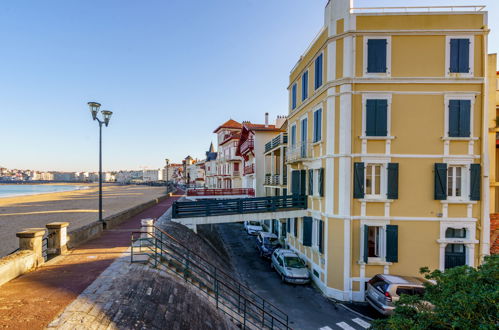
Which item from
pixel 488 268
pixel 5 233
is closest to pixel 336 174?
pixel 488 268

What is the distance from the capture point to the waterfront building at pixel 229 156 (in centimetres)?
3931

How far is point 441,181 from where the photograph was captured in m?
11.9

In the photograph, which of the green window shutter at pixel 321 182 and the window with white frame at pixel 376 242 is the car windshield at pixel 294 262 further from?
the green window shutter at pixel 321 182

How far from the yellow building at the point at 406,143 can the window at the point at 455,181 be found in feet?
0.14

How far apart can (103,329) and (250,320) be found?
18.8ft

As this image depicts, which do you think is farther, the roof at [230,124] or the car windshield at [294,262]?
the roof at [230,124]

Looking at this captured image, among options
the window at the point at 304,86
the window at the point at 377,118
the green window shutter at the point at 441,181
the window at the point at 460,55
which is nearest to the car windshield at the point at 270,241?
the window at the point at 304,86

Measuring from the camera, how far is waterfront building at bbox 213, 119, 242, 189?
129ft

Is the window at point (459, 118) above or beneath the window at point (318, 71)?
beneath

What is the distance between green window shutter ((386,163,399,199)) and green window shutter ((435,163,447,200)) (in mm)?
1801

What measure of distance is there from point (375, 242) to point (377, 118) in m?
6.20

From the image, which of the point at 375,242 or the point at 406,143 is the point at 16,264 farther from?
the point at 406,143

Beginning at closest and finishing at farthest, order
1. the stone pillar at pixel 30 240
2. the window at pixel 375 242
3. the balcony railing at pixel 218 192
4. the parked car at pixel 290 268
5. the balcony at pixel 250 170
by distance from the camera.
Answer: the stone pillar at pixel 30 240
the window at pixel 375 242
the parked car at pixel 290 268
the balcony railing at pixel 218 192
the balcony at pixel 250 170

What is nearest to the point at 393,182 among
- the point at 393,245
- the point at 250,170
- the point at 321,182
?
the point at 393,245
